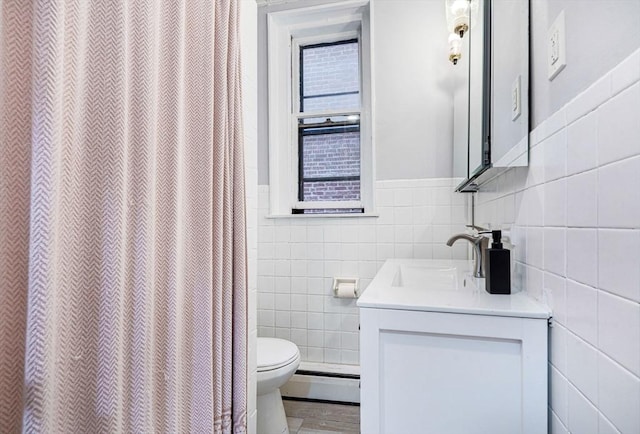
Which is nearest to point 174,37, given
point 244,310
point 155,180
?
point 155,180

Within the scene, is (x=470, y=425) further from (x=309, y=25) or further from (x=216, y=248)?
(x=309, y=25)

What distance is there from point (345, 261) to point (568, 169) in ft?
4.63

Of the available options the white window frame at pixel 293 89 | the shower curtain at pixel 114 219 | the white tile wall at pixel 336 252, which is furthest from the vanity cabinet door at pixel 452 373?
the white window frame at pixel 293 89

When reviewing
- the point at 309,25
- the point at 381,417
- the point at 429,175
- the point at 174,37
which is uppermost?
the point at 309,25

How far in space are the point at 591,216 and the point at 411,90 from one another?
1.53 meters

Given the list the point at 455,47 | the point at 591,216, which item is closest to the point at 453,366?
the point at 591,216

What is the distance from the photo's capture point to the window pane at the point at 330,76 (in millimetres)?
2129

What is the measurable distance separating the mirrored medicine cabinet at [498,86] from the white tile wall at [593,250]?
0.44 feet

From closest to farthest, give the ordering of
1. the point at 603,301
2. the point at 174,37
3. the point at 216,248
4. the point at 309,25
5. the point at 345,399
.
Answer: the point at 603,301 → the point at 174,37 → the point at 216,248 → the point at 345,399 → the point at 309,25

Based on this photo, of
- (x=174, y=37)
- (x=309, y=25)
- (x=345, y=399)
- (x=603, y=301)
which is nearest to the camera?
(x=603, y=301)

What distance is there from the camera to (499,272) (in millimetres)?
902

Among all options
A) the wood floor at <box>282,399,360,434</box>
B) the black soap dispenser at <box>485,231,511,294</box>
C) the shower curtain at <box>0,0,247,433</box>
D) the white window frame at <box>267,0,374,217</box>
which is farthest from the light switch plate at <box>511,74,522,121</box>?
the wood floor at <box>282,399,360,434</box>

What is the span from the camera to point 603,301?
21.4 inches

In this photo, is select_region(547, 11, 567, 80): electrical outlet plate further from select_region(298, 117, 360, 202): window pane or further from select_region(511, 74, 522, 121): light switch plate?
select_region(298, 117, 360, 202): window pane
